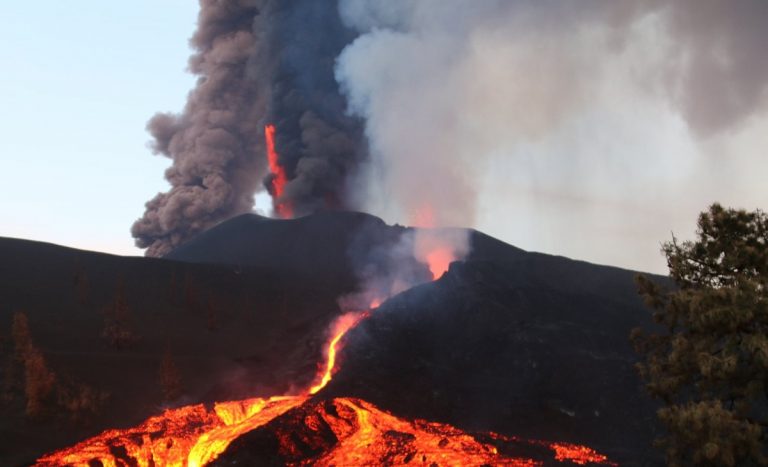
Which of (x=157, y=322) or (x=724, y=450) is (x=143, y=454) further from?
(x=157, y=322)

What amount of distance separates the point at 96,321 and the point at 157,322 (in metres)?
5.12

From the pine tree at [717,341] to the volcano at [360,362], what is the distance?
934cm

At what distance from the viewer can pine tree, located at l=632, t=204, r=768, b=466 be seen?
15.3 meters

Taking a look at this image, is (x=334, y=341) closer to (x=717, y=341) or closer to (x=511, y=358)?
(x=511, y=358)

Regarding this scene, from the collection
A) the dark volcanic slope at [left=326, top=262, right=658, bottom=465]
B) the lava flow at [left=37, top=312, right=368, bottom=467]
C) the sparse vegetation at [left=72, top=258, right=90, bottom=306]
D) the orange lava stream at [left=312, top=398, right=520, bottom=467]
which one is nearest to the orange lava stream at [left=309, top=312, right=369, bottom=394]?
the dark volcanic slope at [left=326, top=262, right=658, bottom=465]

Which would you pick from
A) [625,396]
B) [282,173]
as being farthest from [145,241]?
[625,396]

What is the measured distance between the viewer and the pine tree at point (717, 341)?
15.3 meters

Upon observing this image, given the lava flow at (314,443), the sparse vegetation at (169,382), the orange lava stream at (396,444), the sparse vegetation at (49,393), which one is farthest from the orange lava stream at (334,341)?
the sparse vegetation at (49,393)

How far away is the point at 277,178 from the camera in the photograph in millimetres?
105188

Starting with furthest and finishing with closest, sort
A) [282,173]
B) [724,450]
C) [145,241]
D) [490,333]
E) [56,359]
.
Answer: [145,241], [282,173], [56,359], [490,333], [724,450]

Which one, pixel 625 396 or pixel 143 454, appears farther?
pixel 625 396

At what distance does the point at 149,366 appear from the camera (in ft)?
160

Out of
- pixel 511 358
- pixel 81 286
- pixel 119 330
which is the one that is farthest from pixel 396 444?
pixel 81 286

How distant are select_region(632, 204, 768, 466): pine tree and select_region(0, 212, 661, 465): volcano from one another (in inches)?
368
